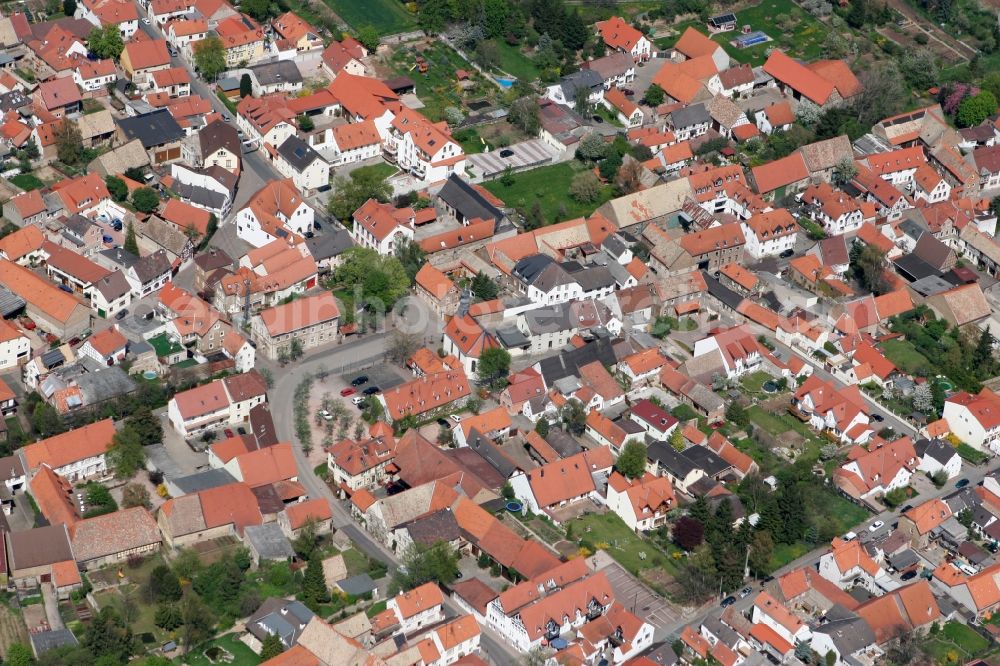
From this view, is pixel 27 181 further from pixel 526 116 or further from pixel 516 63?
pixel 516 63

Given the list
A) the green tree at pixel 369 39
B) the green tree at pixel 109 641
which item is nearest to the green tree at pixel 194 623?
the green tree at pixel 109 641

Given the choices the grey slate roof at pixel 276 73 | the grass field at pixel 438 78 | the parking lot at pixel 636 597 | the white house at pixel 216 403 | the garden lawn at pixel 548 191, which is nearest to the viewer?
the parking lot at pixel 636 597

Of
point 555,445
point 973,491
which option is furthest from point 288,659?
point 973,491

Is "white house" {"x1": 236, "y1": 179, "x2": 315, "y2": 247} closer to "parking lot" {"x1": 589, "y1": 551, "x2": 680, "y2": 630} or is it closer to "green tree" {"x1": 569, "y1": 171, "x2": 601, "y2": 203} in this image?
"green tree" {"x1": 569, "y1": 171, "x2": 601, "y2": 203}

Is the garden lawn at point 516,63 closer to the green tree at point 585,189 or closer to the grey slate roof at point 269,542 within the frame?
the green tree at point 585,189

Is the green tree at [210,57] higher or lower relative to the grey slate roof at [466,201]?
higher

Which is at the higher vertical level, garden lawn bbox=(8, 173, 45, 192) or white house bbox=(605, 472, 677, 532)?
garden lawn bbox=(8, 173, 45, 192)

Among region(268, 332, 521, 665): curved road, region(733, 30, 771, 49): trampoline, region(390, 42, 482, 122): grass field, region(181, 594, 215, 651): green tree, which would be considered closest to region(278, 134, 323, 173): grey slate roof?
region(390, 42, 482, 122): grass field
